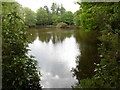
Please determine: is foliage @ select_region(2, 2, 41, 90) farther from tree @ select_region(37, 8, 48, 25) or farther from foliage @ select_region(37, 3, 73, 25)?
tree @ select_region(37, 8, 48, 25)

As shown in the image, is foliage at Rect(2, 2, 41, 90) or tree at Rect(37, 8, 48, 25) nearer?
foliage at Rect(2, 2, 41, 90)

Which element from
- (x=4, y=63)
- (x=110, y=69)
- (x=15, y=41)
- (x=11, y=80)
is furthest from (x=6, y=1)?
(x=110, y=69)

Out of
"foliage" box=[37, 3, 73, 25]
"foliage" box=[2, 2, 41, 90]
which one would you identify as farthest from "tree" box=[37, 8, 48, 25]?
"foliage" box=[2, 2, 41, 90]

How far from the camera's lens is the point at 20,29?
2.82m

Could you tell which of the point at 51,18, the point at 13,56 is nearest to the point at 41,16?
the point at 51,18

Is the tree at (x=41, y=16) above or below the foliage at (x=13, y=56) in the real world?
above

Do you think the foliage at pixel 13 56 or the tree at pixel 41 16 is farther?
the tree at pixel 41 16

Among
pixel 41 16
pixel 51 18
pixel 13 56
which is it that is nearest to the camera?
pixel 13 56

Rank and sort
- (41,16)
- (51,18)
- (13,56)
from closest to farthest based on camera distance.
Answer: (13,56) < (41,16) < (51,18)

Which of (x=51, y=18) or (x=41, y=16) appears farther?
(x=51, y=18)

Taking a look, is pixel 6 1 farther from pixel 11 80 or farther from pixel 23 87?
pixel 23 87

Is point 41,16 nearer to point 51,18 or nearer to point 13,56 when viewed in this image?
point 51,18

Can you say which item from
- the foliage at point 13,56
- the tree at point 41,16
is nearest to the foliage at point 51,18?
the tree at point 41,16

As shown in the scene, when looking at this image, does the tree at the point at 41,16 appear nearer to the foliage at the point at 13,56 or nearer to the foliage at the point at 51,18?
the foliage at the point at 51,18
